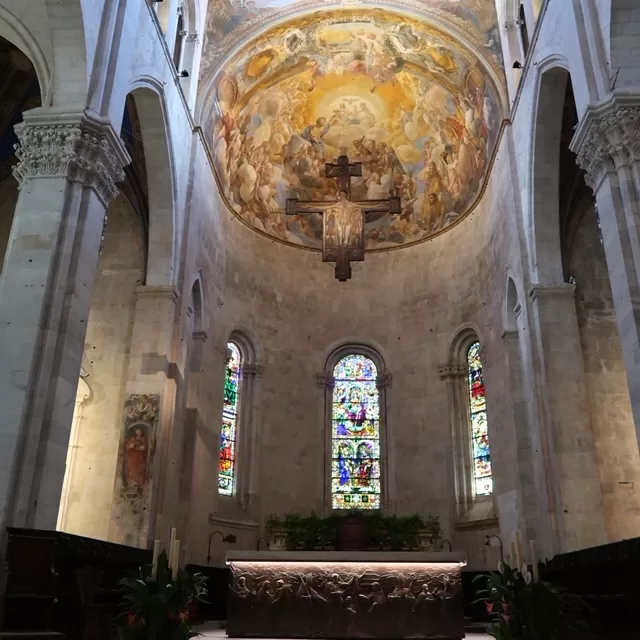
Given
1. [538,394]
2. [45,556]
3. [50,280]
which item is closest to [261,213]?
[538,394]

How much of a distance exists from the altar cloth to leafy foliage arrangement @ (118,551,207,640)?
10.1 ft

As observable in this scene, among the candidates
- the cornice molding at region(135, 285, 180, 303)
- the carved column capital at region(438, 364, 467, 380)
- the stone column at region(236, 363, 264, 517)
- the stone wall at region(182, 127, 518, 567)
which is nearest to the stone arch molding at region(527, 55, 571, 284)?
the stone wall at region(182, 127, 518, 567)

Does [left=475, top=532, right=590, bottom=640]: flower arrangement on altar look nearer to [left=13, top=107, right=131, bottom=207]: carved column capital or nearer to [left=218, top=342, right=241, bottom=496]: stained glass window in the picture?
[left=13, top=107, right=131, bottom=207]: carved column capital

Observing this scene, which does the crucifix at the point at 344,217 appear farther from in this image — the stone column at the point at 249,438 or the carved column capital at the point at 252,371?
the stone column at the point at 249,438

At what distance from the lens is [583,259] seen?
14.0 m

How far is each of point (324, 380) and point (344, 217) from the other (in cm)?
451

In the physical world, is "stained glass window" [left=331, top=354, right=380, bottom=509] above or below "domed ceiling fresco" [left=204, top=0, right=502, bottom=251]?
below

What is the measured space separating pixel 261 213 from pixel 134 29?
27.6 feet

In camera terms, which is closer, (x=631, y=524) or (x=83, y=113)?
(x=83, y=113)

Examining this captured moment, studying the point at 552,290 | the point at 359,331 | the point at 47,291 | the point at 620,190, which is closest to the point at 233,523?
the point at 359,331

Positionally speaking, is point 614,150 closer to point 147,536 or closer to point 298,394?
point 147,536

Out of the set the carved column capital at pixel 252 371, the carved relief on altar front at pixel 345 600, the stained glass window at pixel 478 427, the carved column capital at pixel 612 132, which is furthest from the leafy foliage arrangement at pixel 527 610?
the carved column capital at pixel 252 371

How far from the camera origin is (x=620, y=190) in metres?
8.67

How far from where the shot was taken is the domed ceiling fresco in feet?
56.1
